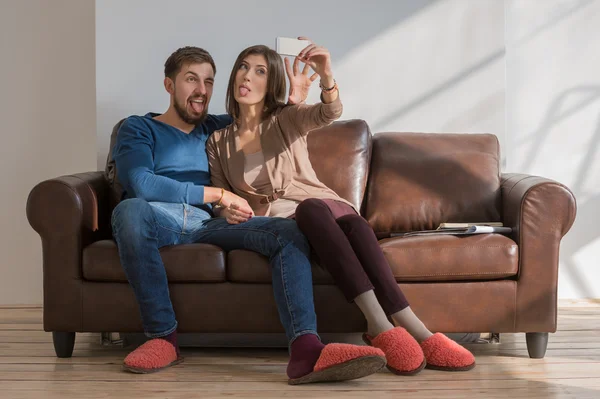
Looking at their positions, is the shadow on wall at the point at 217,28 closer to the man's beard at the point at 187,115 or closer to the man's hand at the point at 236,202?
the man's beard at the point at 187,115

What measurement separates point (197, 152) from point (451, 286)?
3.56 feet

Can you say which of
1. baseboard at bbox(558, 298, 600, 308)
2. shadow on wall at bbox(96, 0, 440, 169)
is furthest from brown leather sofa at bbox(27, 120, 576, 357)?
baseboard at bbox(558, 298, 600, 308)

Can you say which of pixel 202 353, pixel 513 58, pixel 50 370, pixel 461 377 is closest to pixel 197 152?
pixel 202 353

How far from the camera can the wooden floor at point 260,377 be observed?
7.66ft

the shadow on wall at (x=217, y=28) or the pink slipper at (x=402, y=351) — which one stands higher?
the shadow on wall at (x=217, y=28)

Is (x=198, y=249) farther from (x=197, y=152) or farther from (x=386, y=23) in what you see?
(x=386, y=23)

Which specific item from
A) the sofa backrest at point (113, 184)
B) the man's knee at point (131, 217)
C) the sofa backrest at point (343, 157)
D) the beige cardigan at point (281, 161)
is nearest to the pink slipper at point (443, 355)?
the beige cardigan at point (281, 161)

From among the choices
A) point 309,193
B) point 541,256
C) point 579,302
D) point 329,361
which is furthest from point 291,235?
point 579,302

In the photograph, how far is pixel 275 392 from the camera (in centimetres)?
234

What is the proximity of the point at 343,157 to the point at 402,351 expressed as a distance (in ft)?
3.67

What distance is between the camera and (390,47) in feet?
12.7

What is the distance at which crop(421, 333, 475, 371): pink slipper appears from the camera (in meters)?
2.53

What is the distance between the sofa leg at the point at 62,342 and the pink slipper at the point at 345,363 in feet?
3.14

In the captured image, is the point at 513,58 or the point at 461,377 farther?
the point at 513,58
